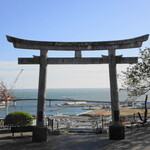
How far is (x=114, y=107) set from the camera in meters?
12.7

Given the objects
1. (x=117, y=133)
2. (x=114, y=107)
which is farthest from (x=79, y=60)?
(x=117, y=133)

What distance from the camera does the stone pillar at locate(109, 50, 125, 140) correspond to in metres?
12.5

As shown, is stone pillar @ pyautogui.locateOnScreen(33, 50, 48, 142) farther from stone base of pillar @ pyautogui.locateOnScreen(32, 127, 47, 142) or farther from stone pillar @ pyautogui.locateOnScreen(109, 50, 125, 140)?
stone pillar @ pyautogui.locateOnScreen(109, 50, 125, 140)

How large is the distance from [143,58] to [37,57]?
7.81 meters

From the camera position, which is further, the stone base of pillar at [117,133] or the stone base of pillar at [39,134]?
the stone base of pillar at [117,133]

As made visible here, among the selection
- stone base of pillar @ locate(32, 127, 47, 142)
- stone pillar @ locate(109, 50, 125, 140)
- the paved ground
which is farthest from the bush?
stone pillar @ locate(109, 50, 125, 140)

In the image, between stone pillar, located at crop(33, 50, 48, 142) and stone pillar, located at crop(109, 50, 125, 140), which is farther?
stone pillar, located at crop(109, 50, 125, 140)

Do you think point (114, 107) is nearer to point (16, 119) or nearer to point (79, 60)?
point (79, 60)

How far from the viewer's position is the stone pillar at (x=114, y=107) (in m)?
12.5

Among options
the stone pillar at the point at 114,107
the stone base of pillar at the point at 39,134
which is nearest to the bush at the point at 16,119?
the stone base of pillar at the point at 39,134

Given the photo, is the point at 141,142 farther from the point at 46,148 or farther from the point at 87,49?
the point at 87,49

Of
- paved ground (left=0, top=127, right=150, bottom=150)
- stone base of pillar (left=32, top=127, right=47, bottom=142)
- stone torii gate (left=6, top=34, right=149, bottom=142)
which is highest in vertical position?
stone torii gate (left=6, top=34, right=149, bottom=142)

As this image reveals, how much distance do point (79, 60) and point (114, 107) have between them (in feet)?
11.1

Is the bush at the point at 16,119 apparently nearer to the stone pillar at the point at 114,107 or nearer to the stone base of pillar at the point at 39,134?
the stone base of pillar at the point at 39,134
